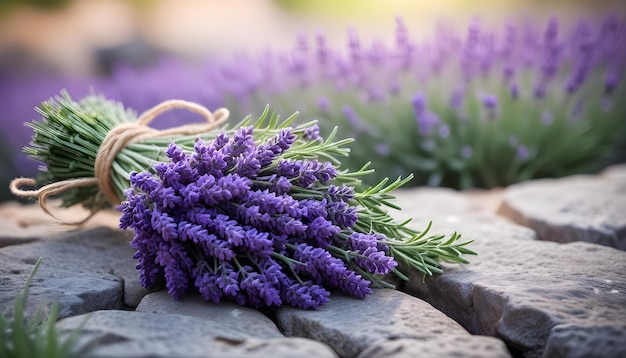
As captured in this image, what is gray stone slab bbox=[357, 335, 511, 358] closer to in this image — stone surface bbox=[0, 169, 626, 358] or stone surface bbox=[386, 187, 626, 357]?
stone surface bbox=[0, 169, 626, 358]

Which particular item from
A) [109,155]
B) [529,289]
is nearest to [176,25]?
[109,155]

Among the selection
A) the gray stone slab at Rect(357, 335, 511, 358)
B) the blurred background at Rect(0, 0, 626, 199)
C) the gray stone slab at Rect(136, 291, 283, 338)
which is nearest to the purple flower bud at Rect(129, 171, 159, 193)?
the gray stone slab at Rect(136, 291, 283, 338)

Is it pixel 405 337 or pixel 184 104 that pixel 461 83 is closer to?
pixel 184 104

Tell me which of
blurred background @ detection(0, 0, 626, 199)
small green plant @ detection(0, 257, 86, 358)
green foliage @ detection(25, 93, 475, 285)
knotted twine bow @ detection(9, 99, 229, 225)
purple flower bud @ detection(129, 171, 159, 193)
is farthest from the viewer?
Result: blurred background @ detection(0, 0, 626, 199)

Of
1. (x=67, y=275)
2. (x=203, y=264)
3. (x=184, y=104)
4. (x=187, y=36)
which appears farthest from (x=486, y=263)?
(x=187, y=36)

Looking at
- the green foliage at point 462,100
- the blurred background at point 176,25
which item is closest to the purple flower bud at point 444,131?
the green foliage at point 462,100

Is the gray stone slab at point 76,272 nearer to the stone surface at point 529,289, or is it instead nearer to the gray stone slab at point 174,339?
the gray stone slab at point 174,339
